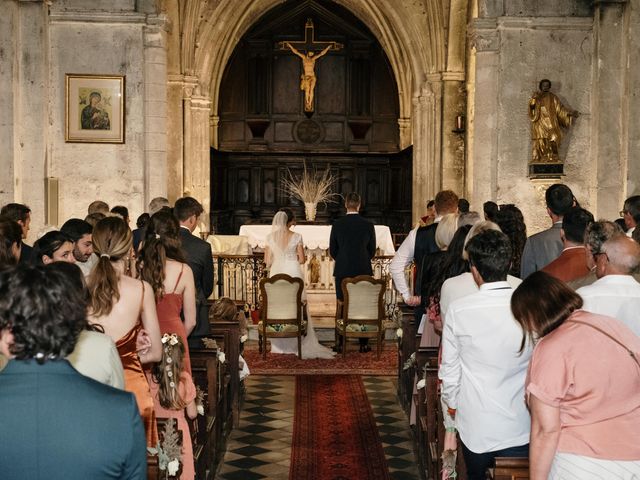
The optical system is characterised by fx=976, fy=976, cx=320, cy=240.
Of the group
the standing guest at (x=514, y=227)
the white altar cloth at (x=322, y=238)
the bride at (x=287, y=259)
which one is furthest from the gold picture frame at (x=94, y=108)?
the standing guest at (x=514, y=227)

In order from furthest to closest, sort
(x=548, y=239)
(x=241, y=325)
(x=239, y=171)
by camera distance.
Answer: (x=239, y=171) < (x=241, y=325) < (x=548, y=239)

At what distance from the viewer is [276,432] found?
7.76 m

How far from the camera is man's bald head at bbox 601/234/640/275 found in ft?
14.9

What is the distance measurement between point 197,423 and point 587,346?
331 centimetres

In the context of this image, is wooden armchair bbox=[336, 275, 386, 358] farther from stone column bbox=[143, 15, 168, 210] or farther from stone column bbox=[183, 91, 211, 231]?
stone column bbox=[183, 91, 211, 231]

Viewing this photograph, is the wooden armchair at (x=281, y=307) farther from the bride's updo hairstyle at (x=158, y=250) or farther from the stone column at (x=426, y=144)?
the stone column at (x=426, y=144)

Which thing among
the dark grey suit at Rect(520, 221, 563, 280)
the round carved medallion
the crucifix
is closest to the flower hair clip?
the dark grey suit at Rect(520, 221, 563, 280)

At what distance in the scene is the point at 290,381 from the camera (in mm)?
9836

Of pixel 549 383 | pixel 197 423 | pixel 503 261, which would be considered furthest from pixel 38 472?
pixel 197 423

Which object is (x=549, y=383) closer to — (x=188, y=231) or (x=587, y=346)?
(x=587, y=346)

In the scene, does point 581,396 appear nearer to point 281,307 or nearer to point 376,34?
point 281,307

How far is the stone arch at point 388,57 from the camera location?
20594mm

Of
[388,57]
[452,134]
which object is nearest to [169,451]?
[452,134]

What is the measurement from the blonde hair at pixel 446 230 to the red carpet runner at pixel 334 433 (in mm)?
1599
